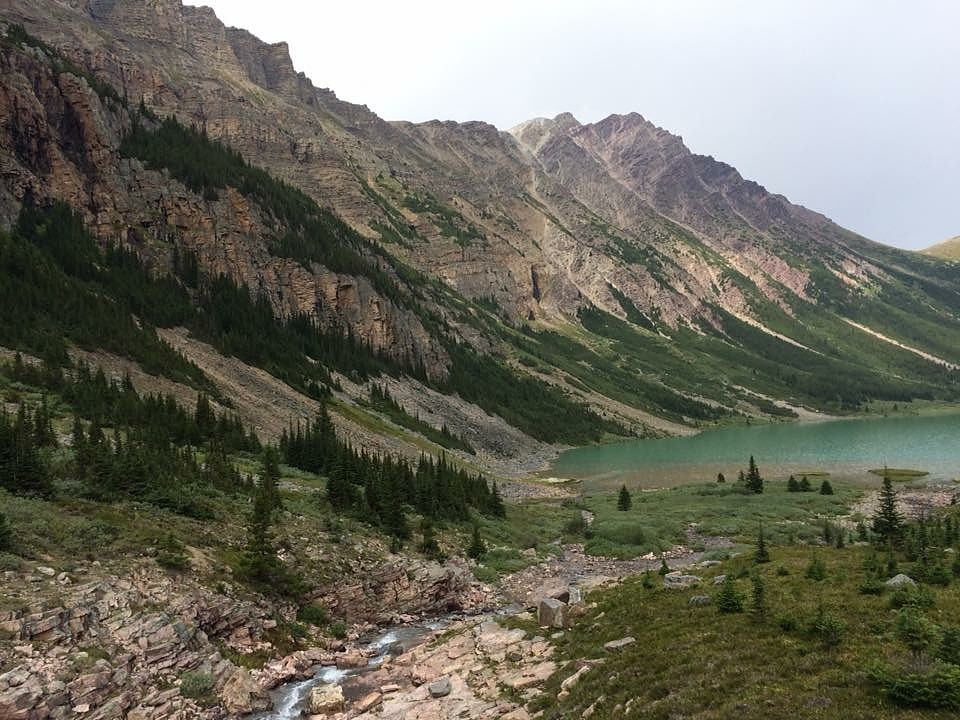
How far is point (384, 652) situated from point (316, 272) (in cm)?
11969

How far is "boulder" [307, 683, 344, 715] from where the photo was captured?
18.6 metres

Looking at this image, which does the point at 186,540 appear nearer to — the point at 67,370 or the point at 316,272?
the point at 67,370

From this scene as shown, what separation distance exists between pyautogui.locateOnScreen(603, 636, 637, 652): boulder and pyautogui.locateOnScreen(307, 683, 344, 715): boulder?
8.93m

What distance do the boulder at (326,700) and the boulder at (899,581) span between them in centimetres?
1851

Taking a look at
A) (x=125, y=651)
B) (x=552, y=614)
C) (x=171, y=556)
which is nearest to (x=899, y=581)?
Answer: (x=552, y=614)

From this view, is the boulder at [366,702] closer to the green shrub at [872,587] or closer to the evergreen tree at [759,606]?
the evergreen tree at [759,606]

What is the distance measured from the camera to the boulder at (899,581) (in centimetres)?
1861

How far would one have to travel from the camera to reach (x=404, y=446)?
83.4 meters

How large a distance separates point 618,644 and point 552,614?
585 cm

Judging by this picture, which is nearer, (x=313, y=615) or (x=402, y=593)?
(x=313, y=615)

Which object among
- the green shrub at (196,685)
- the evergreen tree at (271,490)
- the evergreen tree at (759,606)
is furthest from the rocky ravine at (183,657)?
the evergreen tree at (271,490)

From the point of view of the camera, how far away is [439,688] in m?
18.8

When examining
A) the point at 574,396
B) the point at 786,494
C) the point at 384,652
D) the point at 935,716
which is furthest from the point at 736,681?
the point at 574,396

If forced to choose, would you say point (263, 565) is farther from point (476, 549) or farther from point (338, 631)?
point (476, 549)
